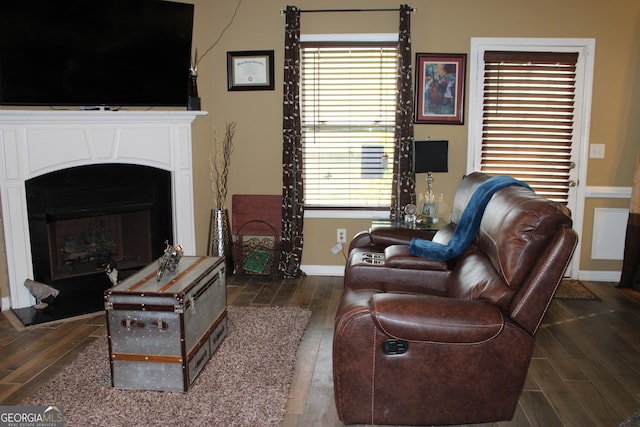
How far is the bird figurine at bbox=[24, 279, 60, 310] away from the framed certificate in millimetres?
2338

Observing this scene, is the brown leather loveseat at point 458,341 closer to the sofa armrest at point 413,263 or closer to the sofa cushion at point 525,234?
the sofa cushion at point 525,234

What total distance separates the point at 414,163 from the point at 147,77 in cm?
231

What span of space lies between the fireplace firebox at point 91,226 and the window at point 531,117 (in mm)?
2949

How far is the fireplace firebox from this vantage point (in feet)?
12.9

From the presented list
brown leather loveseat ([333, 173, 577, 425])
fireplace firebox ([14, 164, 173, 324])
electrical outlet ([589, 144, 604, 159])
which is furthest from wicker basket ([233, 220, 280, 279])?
electrical outlet ([589, 144, 604, 159])

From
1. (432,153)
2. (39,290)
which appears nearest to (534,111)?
(432,153)

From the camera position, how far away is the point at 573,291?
448 cm

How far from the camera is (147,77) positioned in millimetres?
4207

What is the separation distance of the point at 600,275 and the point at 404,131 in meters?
2.27

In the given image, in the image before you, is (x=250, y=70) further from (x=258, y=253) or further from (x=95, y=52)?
(x=258, y=253)

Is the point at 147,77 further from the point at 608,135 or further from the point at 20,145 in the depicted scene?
the point at 608,135

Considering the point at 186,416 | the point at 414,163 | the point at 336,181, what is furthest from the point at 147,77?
the point at 186,416


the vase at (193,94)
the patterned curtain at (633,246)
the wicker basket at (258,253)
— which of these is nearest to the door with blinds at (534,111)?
the patterned curtain at (633,246)

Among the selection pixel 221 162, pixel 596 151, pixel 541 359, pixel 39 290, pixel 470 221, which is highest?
pixel 596 151
